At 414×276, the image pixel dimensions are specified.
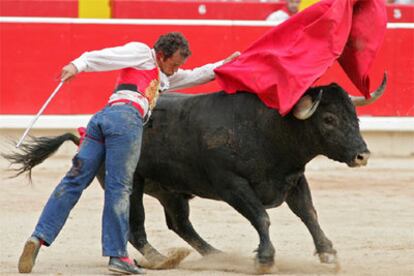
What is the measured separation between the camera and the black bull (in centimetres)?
666

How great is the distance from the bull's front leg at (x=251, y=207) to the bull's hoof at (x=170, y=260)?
0.39m

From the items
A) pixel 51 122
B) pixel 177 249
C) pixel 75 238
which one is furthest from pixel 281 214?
pixel 51 122

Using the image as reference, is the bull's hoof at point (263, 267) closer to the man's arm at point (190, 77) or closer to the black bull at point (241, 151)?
the black bull at point (241, 151)

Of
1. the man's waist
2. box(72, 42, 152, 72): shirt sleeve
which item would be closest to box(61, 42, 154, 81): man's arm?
→ box(72, 42, 152, 72): shirt sleeve

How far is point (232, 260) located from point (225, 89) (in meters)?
0.96

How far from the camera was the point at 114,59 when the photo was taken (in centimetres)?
639

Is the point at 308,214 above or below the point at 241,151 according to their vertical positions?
below

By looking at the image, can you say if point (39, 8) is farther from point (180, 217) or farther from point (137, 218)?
point (137, 218)

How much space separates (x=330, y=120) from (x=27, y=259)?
1679mm

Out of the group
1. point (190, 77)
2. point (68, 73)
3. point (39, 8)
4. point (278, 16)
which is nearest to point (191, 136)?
point (190, 77)

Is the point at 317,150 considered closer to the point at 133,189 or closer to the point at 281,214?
the point at 133,189

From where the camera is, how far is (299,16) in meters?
6.93

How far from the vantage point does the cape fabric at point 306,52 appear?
6738 millimetres

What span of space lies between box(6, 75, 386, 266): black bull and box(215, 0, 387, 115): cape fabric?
103 millimetres
